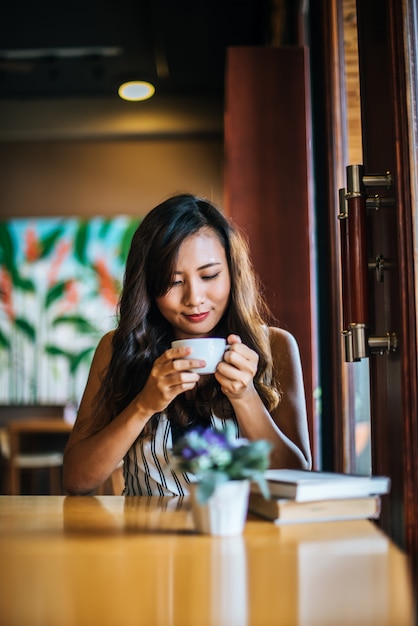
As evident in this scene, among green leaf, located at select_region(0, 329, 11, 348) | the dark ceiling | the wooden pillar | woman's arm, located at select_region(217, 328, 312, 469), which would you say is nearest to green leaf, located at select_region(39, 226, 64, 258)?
green leaf, located at select_region(0, 329, 11, 348)

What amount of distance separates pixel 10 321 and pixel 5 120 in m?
1.67

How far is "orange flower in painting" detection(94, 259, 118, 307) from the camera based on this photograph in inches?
244

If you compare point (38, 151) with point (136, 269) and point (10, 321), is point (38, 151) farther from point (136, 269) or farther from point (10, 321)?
point (136, 269)

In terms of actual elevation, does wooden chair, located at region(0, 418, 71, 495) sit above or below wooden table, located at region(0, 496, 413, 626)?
below

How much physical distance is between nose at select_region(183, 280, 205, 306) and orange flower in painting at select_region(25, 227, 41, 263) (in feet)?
15.9

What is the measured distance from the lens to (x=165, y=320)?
1.78m

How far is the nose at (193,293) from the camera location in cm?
158

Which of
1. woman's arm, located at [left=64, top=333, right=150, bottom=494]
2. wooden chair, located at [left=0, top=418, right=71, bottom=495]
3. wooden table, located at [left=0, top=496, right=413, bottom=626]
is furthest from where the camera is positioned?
wooden chair, located at [left=0, top=418, right=71, bottom=495]

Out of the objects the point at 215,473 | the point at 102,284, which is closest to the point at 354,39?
the point at 215,473

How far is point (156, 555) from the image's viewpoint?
86cm

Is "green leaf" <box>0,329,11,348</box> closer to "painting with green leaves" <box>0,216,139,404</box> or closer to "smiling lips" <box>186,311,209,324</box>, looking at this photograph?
"painting with green leaves" <box>0,216,139,404</box>

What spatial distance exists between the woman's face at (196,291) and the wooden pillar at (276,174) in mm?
762

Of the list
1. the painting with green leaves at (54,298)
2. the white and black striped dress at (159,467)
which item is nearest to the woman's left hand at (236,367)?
the white and black striped dress at (159,467)

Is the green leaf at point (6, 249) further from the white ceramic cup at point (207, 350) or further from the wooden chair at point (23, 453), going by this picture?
the white ceramic cup at point (207, 350)
